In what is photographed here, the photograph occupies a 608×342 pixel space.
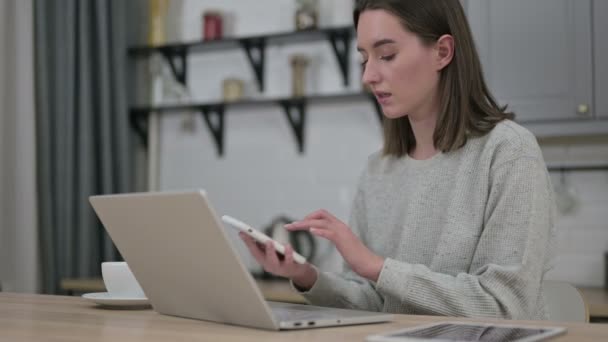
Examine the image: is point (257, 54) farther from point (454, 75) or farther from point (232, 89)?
point (454, 75)

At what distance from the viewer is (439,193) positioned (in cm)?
165

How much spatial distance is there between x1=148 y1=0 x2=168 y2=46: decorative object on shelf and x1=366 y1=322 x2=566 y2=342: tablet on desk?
9.54ft

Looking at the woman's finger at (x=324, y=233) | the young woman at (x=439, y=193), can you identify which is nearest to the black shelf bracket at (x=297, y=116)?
the young woman at (x=439, y=193)

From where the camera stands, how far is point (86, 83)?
3.43 m

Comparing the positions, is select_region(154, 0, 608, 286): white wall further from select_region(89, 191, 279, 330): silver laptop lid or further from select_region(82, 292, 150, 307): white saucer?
select_region(89, 191, 279, 330): silver laptop lid

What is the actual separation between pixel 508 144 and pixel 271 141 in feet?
6.99

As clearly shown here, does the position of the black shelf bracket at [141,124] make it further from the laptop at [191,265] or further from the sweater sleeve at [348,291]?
the laptop at [191,265]

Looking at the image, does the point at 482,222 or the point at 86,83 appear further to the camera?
the point at 86,83

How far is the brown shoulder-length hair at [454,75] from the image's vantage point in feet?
5.35

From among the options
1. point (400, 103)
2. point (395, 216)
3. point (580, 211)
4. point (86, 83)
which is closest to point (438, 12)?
point (400, 103)

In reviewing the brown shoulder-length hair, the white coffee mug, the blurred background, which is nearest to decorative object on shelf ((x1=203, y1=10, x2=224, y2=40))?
the blurred background

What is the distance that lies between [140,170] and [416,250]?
7.96 feet

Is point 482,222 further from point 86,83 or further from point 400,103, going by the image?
point 86,83

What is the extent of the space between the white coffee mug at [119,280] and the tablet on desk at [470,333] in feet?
2.16
